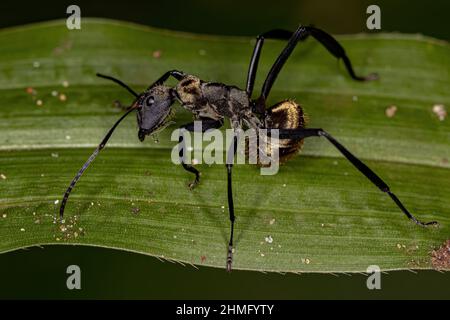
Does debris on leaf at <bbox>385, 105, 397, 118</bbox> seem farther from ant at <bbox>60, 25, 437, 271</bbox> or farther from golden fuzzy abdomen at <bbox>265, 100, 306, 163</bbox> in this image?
golden fuzzy abdomen at <bbox>265, 100, 306, 163</bbox>

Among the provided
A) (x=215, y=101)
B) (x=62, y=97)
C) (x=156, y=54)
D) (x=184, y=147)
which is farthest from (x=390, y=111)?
Answer: (x=62, y=97)

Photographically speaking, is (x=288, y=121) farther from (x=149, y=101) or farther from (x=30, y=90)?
(x=30, y=90)

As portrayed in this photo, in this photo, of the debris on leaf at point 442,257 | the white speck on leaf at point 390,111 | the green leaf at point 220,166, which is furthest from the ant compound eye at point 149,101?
the debris on leaf at point 442,257

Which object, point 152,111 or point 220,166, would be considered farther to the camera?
point 220,166

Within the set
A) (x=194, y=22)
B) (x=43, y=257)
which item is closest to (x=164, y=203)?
(x=43, y=257)

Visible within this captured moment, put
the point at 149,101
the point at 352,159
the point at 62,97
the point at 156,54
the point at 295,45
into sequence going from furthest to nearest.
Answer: the point at 156,54 < the point at 62,97 < the point at 295,45 < the point at 149,101 < the point at 352,159

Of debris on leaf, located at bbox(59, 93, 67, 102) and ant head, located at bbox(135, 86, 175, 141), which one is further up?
debris on leaf, located at bbox(59, 93, 67, 102)

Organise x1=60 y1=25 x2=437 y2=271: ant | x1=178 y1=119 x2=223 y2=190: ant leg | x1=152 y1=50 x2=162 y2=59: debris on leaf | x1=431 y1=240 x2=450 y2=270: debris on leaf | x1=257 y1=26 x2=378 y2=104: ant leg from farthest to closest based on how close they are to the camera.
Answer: x1=152 y1=50 x2=162 y2=59: debris on leaf < x1=257 y1=26 x2=378 y2=104: ant leg < x1=178 y1=119 x2=223 y2=190: ant leg < x1=60 y1=25 x2=437 y2=271: ant < x1=431 y1=240 x2=450 y2=270: debris on leaf

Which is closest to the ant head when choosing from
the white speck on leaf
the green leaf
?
the green leaf

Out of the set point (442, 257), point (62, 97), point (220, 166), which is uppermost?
point (62, 97)
